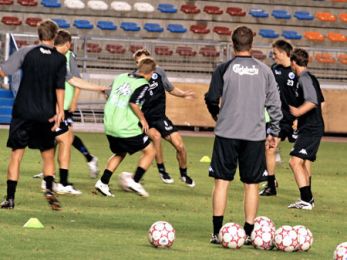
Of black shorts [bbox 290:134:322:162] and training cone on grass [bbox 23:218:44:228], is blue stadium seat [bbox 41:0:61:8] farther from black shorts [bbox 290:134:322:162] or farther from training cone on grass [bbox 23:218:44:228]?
training cone on grass [bbox 23:218:44:228]

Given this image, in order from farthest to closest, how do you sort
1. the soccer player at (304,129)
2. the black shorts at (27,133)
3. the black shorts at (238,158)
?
1. the soccer player at (304,129)
2. the black shorts at (27,133)
3. the black shorts at (238,158)

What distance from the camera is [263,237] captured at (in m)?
10.5

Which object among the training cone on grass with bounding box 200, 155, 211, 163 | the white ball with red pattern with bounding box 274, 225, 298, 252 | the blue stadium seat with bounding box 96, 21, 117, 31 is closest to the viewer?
the white ball with red pattern with bounding box 274, 225, 298, 252

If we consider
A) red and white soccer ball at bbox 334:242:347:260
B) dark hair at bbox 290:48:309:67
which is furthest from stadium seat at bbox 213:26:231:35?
red and white soccer ball at bbox 334:242:347:260

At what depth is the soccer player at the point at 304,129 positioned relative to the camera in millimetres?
14125

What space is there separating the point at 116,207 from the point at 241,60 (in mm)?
3625

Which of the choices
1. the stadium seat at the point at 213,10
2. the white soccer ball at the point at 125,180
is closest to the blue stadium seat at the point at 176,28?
the stadium seat at the point at 213,10

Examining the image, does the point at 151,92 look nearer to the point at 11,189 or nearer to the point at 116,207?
the point at 116,207

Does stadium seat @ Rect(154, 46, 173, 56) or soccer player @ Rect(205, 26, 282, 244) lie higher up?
soccer player @ Rect(205, 26, 282, 244)

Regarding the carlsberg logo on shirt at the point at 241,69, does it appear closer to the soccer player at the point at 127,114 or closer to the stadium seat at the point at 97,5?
the soccer player at the point at 127,114

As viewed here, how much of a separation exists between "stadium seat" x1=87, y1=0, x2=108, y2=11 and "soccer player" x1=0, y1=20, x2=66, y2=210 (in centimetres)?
2556

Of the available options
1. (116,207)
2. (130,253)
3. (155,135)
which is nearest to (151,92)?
(155,135)

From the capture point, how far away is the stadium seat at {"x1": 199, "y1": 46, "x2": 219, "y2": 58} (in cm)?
3089

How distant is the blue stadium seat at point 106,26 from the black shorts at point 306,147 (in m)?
23.1
